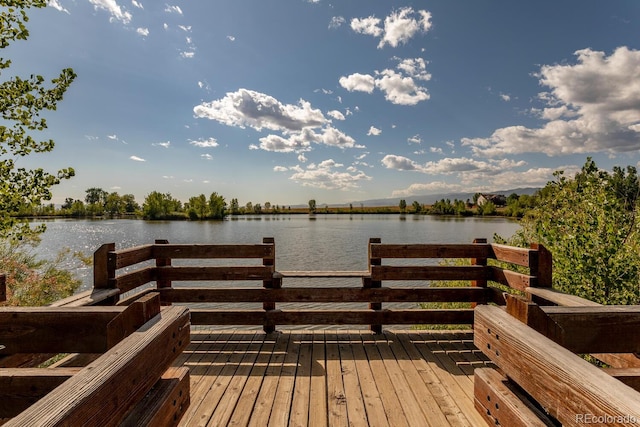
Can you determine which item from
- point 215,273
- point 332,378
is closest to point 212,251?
point 215,273

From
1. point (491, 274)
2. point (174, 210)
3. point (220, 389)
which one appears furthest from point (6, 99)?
point (174, 210)

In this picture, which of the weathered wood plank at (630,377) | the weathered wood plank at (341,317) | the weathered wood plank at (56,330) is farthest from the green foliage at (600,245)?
the weathered wood plank at (56,330)

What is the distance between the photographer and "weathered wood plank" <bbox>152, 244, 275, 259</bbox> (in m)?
5.10

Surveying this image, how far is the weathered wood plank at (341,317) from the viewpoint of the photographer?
201 inches

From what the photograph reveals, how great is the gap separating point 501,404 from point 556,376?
654 mm

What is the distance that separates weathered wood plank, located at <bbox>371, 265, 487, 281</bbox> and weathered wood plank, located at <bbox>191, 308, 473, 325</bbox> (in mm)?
539

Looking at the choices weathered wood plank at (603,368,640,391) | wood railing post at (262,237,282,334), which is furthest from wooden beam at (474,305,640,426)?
wood railing post at (262,237,282,334)

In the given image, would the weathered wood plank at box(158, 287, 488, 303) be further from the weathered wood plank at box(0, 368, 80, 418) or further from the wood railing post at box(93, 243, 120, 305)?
the weathered wood plank at box(0, 368, 80, 418)

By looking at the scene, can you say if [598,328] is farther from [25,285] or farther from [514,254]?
[25,285]

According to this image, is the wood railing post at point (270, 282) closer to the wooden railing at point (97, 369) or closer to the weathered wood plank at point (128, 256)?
the weathered wood plank at point (128, 256)

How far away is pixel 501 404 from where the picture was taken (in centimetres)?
177

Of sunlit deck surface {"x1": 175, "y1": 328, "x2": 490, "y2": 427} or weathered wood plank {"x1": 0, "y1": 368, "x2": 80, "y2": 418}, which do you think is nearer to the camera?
weathered wood plank {"x1": 0, "y1": 368, "x2": 80, "y2": 418}

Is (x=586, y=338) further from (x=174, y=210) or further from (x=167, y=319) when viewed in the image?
(x=174, y=210)

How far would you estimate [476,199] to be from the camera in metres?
131
